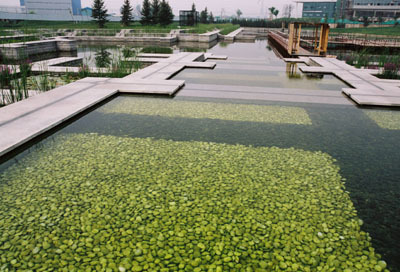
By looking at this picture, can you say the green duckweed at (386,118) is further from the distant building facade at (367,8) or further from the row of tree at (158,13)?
the distant building facade at (367,8)

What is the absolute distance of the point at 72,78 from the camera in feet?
29.2

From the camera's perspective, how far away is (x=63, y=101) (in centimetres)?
619

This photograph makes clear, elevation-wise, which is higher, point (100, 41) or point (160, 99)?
point (100, 41)

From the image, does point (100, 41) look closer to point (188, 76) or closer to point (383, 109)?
point (188, 76)

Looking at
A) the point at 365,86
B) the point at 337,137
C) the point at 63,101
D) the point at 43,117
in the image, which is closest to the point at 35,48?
the point at 63,101

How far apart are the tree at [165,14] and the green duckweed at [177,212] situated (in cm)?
3332

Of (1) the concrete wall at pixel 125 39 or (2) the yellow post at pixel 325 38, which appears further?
(1) the concrete wall at pixel 125 39

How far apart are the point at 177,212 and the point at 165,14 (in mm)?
35038

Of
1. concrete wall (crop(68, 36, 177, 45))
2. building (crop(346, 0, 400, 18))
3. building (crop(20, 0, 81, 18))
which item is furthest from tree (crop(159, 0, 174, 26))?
building (crop(346, 0, 400, 18))

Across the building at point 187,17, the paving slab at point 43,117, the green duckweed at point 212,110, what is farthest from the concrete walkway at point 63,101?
the building at point 187,17

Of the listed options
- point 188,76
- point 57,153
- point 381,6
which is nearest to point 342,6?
point 381,6

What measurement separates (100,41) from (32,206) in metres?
22.5

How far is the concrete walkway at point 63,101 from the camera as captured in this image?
15.0ft

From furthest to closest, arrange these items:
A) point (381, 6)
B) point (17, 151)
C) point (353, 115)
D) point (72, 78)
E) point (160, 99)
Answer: point (381, 6), point (72, 78), point (160, 99), point (353, 115), point (17, 151)
